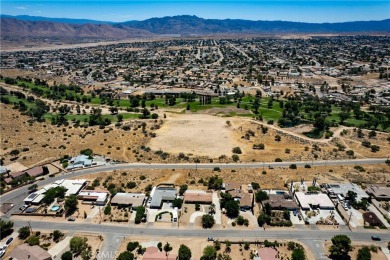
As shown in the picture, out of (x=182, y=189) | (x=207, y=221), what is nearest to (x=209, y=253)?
(x=207, y=221)

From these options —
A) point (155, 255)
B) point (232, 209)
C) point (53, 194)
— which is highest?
point (53, 194)

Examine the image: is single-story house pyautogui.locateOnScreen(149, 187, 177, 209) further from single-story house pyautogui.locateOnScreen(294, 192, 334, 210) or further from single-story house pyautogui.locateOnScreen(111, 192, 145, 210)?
single-story house pyautogui.locateOnScreen(294, 192, 334, 210)

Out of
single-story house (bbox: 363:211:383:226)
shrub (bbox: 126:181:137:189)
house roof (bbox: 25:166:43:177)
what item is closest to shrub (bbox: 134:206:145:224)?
shrub (bbox: 126:181:137:189)

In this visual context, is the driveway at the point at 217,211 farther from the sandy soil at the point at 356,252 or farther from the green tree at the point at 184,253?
the sandy soil at the point at 356,252

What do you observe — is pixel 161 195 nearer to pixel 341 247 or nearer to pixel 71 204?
pixel 71 204

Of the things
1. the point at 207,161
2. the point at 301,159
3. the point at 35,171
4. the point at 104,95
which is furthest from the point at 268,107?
the point at 35,171

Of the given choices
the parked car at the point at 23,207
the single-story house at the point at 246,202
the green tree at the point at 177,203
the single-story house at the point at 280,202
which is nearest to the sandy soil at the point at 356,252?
the single-story house at the point at 280,202
